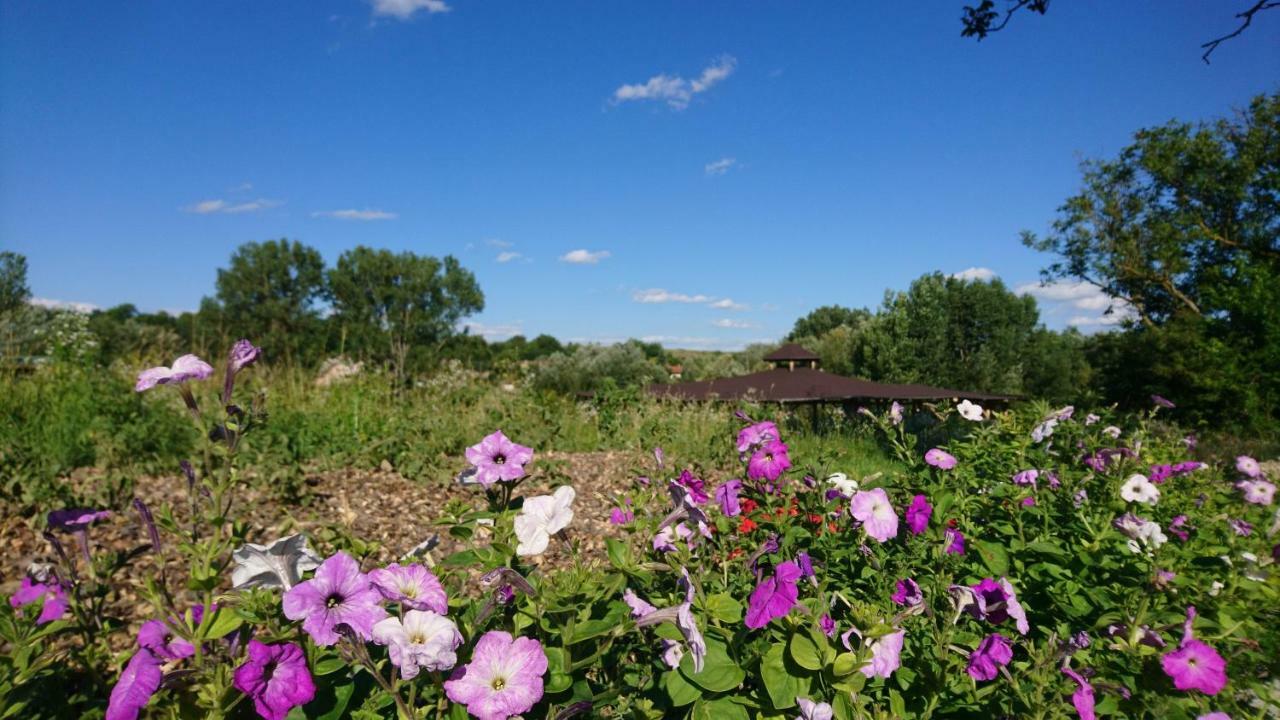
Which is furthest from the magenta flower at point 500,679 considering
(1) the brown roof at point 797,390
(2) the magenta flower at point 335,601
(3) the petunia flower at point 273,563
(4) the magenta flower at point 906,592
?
(1) the brown roof at point 797,390

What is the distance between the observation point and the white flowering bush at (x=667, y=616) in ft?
3.14

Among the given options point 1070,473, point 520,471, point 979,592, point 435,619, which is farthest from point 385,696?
point 1070,473

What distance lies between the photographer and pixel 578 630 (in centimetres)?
106

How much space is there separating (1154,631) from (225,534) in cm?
181

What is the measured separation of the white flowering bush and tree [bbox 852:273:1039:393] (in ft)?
65.2

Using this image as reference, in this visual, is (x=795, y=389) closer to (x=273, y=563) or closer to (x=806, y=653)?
(x=806, y=653)

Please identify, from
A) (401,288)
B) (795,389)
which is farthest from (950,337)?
(401,288)

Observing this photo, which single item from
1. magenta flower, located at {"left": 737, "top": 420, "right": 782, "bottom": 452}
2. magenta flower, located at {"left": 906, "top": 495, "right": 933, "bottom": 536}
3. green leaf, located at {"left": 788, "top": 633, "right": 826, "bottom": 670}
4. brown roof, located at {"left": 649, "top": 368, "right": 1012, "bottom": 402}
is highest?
magenta flower, located at {"left": 737, "top": 420, "right": 782, "bottom": 452}

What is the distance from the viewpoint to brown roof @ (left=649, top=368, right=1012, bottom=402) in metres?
10.0

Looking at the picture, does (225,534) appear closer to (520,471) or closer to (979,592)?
(520,471)

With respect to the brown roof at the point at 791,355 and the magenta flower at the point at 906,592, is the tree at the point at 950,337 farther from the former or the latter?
the magenta flower at the point at 906,592

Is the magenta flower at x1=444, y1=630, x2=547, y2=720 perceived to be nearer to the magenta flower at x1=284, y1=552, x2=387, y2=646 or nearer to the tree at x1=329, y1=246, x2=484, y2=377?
the magenta flower at x1=284, y1=552, x2=387, y2=646

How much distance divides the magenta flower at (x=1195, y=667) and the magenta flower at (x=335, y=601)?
54.0 inches

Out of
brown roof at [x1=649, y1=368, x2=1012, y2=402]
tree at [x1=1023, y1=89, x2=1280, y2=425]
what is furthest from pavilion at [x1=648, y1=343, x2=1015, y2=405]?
tree at [x1=1023, y1=89, x2=1280, y2=425]
